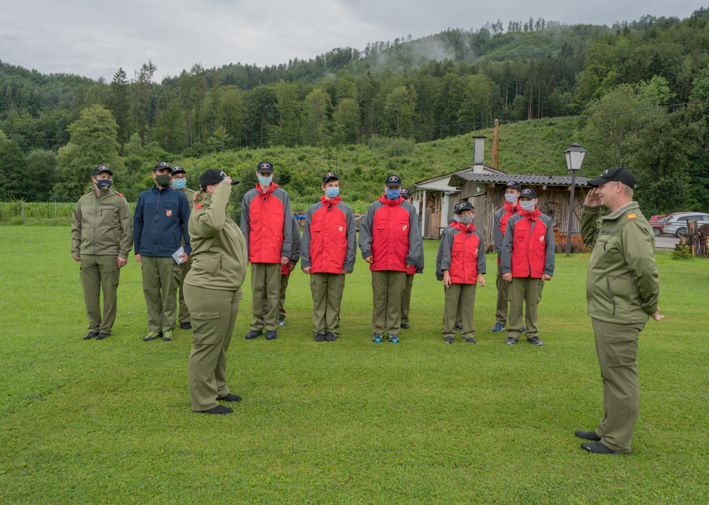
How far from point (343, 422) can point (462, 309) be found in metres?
3.39

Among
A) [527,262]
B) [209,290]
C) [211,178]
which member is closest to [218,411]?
[209,290]

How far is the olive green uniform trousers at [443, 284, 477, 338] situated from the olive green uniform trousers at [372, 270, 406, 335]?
719mm

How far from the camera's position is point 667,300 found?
10.2 m

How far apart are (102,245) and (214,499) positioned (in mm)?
4804

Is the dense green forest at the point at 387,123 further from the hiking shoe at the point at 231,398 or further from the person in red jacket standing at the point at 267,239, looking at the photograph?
the hiking shoe at the point at 231,398

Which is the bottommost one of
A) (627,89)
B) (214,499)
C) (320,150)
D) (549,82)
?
(214,499)

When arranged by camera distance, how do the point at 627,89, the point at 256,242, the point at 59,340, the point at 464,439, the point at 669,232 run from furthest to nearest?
1. the point at 627,89
2. the point at 669,232
3. the point at 256,242
4. the point at 59,340
5. the point at 464,439

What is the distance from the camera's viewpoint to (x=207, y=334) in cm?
385

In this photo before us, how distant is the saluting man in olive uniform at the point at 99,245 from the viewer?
6.31 metres

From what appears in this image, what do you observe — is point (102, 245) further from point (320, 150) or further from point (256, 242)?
point (320, 150)

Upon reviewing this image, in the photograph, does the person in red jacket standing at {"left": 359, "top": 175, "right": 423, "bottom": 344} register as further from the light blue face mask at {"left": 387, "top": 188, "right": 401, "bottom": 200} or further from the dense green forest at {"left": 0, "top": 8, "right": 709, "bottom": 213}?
the dense green forest at {"left": 0, "top": 8, "right": 709, "bottom": 213}

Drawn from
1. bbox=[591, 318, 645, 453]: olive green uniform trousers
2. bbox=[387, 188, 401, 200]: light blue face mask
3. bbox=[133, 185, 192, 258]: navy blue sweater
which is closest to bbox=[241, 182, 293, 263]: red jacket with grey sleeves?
bbox=[133, 185, 192, 258]: navy blue sweater

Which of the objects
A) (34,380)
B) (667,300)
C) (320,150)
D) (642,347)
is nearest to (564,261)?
(667,300)

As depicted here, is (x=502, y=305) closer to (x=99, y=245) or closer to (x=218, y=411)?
(x=218, y=411)
